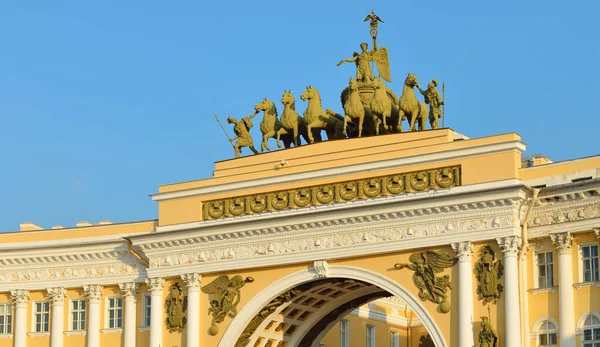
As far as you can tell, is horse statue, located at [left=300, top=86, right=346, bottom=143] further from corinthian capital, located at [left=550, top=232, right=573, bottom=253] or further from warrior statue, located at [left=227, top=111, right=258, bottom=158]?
corinthian capital, located at [left=550, top=232, right=573, bottom=253]

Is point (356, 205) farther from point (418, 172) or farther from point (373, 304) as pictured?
point (373, 304)

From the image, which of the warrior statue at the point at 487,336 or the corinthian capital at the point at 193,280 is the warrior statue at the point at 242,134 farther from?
the warrior statue at the point at 487,336

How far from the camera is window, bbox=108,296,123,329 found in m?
46.3

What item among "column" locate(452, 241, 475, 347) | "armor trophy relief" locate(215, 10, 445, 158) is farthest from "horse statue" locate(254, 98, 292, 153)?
"column" locate(452, 241, 475, 347)

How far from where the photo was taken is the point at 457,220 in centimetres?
3938

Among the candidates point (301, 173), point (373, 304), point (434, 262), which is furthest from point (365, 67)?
point (373, 304)

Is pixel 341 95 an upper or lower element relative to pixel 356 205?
upper

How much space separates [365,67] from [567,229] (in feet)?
28.1

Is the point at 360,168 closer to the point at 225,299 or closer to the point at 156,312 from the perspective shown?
the point at 225,299

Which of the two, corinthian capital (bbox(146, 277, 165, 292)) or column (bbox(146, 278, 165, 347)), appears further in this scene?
corinthian capital (bbox(146, 277, 165, 292))

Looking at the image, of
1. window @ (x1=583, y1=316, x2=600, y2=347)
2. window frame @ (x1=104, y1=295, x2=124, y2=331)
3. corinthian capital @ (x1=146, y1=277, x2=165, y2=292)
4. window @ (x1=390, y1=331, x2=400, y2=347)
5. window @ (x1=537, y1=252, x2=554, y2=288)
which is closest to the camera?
window @ (x1=583, y1=316, x2=600, y2=347)

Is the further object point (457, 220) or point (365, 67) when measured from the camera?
point (365, 67)

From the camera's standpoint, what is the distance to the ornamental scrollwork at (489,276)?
38.5 metres

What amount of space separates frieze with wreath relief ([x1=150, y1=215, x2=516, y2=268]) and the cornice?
67.8 inches
